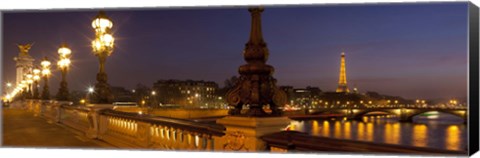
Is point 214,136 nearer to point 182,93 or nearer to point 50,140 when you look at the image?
point 50,140

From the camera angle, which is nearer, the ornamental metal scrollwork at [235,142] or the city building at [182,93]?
the ornamental metal scrollwork at [235,142]

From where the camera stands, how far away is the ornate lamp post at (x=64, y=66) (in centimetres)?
1334

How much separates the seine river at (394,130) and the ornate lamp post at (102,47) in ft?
87.4

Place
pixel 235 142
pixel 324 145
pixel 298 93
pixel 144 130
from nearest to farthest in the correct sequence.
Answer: pixel 324 145 → pixel 235 142 → pixel 144 130 → pixel 298 93

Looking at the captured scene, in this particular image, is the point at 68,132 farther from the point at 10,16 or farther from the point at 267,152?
the point at 267,152

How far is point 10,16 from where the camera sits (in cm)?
812

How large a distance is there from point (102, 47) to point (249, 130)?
543cm

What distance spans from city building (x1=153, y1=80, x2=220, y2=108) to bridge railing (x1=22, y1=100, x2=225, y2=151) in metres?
7.97

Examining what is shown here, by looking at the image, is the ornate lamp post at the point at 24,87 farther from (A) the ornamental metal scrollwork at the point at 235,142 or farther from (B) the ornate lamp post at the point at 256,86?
(B) the ornate lamp post at the point at 256,86

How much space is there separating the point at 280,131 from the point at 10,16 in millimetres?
5956

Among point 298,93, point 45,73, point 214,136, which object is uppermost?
point 45,73

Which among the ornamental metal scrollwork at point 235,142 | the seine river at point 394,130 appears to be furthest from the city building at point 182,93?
the seine river at point 394,130

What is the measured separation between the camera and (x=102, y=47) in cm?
890

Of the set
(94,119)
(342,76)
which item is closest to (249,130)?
(94,119)
